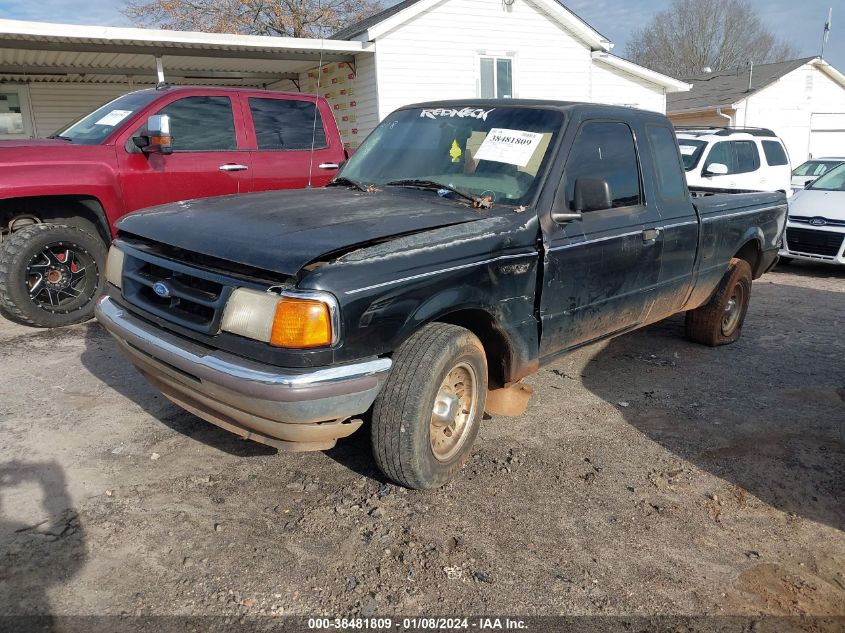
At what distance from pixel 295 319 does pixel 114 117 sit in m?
4.66

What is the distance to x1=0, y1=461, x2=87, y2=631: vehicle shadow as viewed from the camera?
248 cm

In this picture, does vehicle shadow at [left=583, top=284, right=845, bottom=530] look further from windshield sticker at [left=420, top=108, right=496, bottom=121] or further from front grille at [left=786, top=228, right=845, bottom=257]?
front grille at [left=786, top=228, right=845, bottom=257]

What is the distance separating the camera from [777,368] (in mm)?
5496

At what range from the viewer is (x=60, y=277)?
5.92 meters

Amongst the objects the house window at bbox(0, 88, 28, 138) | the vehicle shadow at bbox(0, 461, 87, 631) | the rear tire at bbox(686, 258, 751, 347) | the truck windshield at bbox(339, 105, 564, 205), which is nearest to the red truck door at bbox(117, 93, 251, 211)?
the truck windshield at bbox(339, 105, 564, 205)

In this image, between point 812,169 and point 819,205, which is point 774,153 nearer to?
point 819,205

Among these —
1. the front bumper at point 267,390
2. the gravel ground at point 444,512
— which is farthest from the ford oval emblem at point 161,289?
the gravel ground at point 444,512

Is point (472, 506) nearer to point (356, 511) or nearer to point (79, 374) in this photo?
point (356, 511)

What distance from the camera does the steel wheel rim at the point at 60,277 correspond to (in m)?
5.79

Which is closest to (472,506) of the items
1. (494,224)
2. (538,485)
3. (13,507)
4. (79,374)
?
(538,485)

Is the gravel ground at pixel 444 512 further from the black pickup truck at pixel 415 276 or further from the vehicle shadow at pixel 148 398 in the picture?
the black pickup truck at pixel 415 276

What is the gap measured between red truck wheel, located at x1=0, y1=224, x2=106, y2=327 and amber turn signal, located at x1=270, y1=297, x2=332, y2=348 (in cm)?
401

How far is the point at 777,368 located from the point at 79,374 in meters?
5.32

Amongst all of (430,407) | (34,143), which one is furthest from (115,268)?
(34,143)
